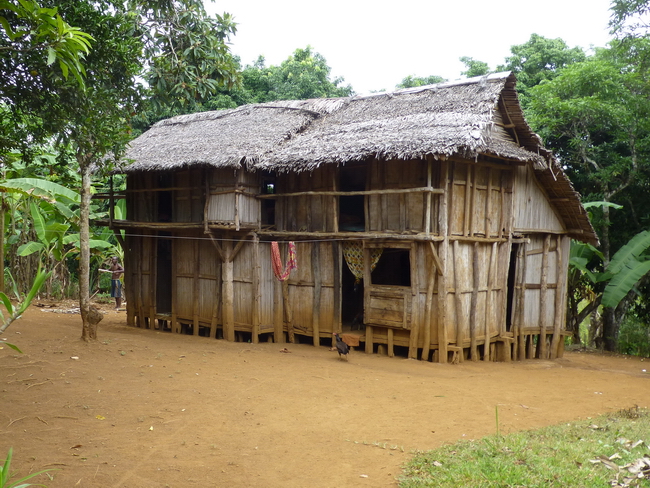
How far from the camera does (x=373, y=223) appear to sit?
11.6 metres

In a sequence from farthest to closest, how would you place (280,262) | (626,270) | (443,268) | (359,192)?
(626,270), (280,262), (359,192), (443,268)

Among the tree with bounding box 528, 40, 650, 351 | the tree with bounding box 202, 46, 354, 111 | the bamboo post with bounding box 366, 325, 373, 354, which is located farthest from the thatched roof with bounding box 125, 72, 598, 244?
the tree with bounding box 202, 46, 354, 111

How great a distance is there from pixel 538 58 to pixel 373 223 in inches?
498

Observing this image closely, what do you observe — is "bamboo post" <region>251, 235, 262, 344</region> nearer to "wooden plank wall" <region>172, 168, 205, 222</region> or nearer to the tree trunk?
"wooden plank wall" <region>172, 168, 205, 222</region>

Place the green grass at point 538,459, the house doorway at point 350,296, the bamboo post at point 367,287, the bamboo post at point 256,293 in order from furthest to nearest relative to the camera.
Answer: the house doorway at point 350,296, the bamboo post at point 256,293, the bamboo post at point 367,287, the green grass at point 538,459

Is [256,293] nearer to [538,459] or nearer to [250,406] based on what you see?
[250,406]

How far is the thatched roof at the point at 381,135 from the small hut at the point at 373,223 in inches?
1.7

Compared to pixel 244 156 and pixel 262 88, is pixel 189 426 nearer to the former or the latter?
pixel 244 156

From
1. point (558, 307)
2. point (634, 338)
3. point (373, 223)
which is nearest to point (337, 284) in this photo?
point (373, 223)

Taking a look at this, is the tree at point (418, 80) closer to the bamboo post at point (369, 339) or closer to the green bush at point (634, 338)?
the green bush at point (634, 338)

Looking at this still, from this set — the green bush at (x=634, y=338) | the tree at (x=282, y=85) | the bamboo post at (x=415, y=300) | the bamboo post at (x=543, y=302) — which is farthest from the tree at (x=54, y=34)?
the tree at (x=282, y=85)

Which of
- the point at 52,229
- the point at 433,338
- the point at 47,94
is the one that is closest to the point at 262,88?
the point at 52,229

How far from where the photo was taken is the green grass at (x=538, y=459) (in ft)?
17.1

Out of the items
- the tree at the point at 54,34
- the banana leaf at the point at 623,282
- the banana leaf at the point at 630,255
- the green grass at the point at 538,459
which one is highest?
the tree at the point at 54,34
